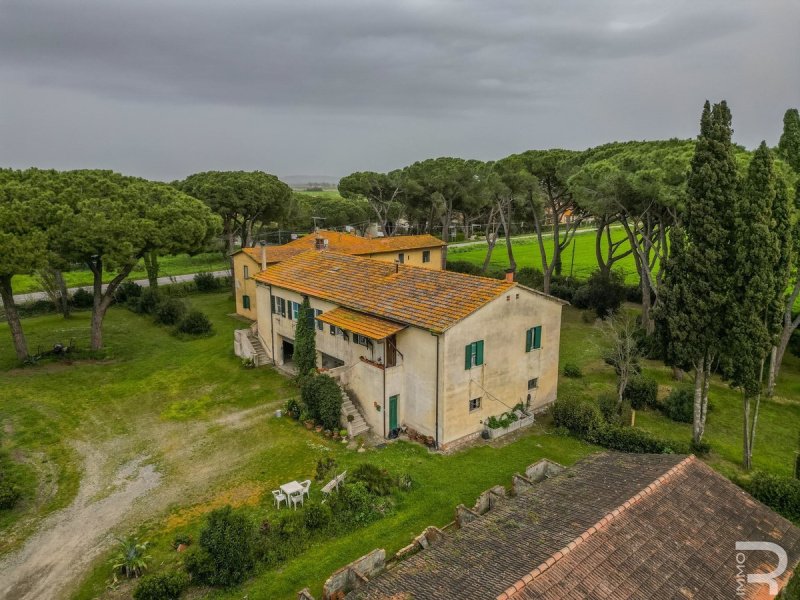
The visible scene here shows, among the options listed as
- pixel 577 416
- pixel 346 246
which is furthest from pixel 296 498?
pixel 346 246

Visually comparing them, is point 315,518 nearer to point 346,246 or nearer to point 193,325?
point 193,325

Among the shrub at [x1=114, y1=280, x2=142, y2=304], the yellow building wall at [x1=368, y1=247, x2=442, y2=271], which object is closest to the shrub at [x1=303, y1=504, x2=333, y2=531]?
the yellow building wall at [x1=368, y1=247, x2=442, y2=271]

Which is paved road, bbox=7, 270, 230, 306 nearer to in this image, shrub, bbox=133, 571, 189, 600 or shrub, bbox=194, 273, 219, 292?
shrub, bbox=194, 273, 219, 292

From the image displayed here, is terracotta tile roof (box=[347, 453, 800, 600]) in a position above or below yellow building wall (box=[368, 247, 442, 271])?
below

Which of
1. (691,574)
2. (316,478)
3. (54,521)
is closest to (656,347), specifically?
(691,574)

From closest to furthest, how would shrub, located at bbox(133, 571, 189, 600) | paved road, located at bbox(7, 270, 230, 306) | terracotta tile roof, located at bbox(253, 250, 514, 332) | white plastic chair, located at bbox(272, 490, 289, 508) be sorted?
1. shrub, located at bbox(133, 571, 189, 600)
2. white plastic chair, located at bbox(272, 490, 289, 508)
3. terracotta tile roof, located at bbox(253, 250, 514, 332)
4. paved road, located at bbox(7, 270, 230, 306)
